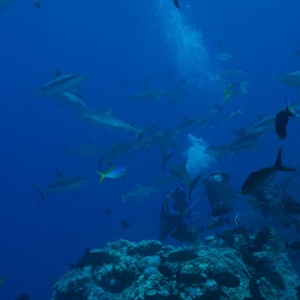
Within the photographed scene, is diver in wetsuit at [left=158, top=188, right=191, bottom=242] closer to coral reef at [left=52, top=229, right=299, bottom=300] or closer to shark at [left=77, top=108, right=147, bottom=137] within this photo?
coral reef at [left=52, top=229, right=299, bottom=300]

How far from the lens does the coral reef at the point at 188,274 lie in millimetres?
4785

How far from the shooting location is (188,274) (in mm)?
4832

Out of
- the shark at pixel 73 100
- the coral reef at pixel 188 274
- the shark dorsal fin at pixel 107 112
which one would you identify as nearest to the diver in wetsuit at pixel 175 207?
the coral reef at pixel 188 274

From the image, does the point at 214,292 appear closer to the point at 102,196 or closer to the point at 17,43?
the point at 102,196

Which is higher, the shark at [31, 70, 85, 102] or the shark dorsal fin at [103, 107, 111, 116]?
the shark at [31, 70, 85, 102]

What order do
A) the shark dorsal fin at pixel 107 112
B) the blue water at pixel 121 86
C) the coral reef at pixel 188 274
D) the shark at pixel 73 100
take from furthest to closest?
the blue water at pixel 121 86
the shark dorsal fin at pixel 107 112
the shark at pixel 73 100
the coral reef at pixel 188 274

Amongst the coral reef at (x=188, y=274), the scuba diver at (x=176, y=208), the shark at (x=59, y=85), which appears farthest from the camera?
the scuba diver at (x=176, y=208)

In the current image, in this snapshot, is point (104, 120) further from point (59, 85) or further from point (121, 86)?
point (121, 86)

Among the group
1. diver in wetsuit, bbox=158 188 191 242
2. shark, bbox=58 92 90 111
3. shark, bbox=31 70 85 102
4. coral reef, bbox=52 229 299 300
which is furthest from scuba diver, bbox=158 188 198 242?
shark, bbox=31 70 85 102

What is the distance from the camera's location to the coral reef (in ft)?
15.7

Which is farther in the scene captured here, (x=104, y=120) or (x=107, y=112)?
(x=107, y=112)

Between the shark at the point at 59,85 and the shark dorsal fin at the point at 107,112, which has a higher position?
the shark at the point at 59,85

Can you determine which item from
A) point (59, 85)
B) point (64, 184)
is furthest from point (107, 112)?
point (64, 184)

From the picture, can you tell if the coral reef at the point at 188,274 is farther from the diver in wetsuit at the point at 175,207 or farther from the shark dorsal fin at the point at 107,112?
the shark dorsal fin at the point at 107,112
